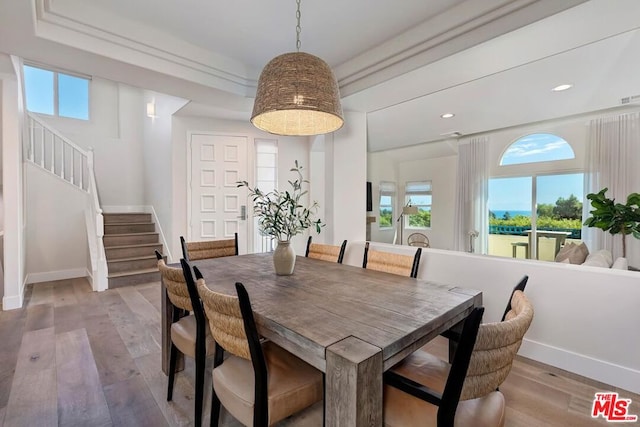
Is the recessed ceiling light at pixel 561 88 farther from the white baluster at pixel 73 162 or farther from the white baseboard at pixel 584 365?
the white baluster at pixel 73 162

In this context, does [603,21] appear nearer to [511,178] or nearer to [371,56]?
[371,56]

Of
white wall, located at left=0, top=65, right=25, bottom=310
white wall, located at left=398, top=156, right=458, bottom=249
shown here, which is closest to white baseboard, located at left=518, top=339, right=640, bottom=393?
white wall, located at left=398, top=156, right=458, bottom=249

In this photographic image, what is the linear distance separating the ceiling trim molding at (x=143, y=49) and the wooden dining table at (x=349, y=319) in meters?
2.04

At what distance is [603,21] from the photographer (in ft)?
6.11

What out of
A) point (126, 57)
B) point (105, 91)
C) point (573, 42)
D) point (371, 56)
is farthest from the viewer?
point (105, 91)

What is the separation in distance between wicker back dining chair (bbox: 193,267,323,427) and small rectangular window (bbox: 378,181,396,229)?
20.6 feet

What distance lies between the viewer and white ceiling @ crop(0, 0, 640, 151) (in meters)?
2.01

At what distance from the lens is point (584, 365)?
2.09 m

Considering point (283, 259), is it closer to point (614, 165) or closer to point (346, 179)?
point (346, 179)

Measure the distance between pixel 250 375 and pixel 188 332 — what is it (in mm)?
654

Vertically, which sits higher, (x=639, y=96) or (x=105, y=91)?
(x=105, y=91)

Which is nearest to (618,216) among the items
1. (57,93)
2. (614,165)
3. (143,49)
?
(614,165)

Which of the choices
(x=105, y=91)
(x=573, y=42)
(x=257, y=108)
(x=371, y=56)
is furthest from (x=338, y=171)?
Result: (x=105, y=91)

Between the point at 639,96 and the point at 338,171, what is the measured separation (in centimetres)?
386
